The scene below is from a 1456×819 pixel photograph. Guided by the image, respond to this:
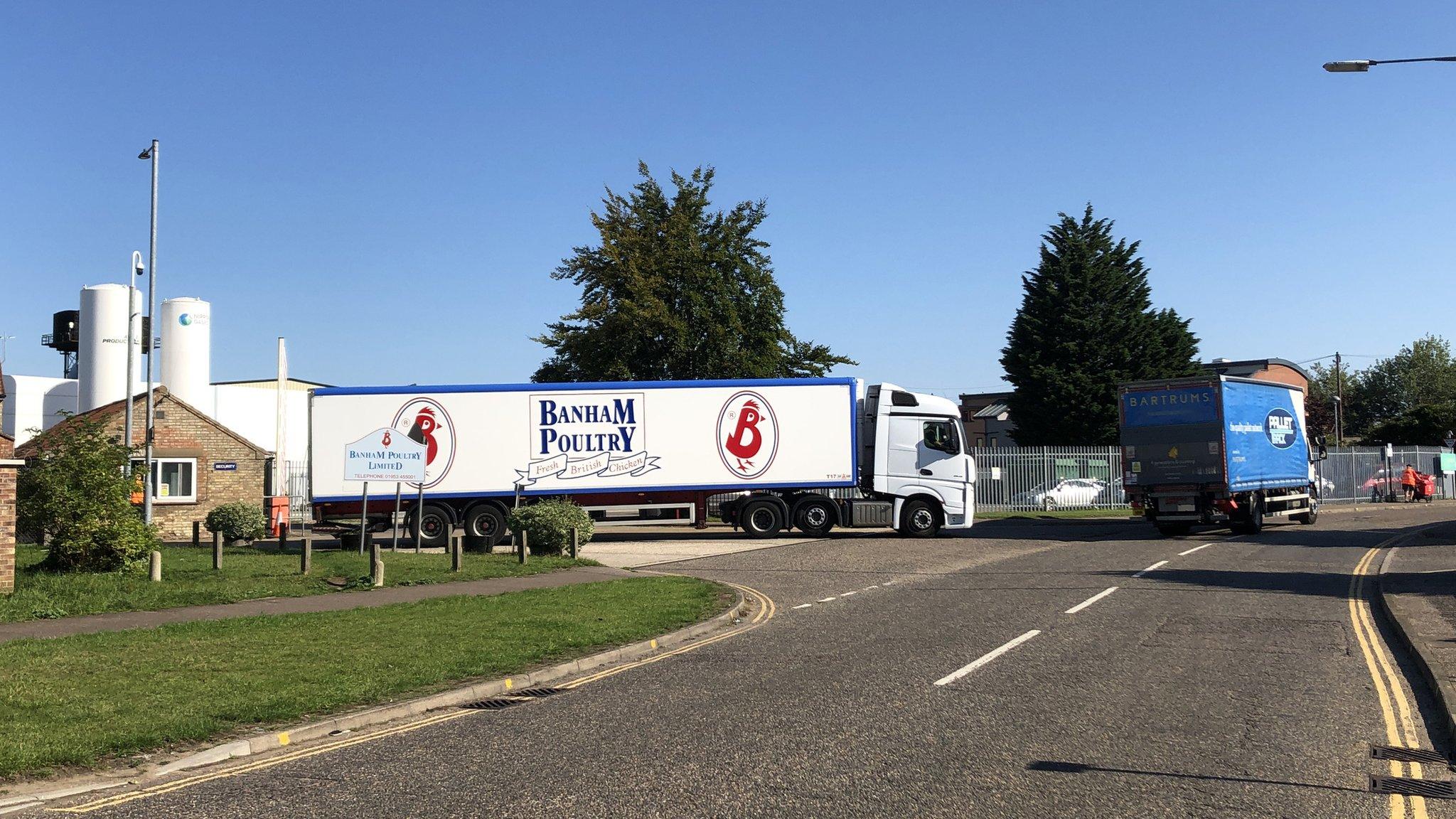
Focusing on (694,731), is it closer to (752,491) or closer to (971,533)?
(752,491)

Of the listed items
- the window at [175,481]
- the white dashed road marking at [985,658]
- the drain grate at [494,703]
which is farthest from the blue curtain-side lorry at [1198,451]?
the window at [175,481]

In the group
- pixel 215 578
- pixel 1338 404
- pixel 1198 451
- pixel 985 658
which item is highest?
pixel 1338 404

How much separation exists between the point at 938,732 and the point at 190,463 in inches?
1240

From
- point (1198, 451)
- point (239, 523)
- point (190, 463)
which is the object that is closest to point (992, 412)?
point (1198, 451)

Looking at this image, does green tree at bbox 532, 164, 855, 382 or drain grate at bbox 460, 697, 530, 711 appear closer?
drain grate at bbox 460, 697, 530, 711

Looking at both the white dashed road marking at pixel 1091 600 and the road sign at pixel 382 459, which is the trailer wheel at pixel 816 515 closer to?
the road sign at pixel 382 459

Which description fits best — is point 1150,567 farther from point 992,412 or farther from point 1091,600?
point 992,412

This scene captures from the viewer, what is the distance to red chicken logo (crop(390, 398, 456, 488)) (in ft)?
88.5

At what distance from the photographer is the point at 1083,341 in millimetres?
54844

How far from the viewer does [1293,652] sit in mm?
10844

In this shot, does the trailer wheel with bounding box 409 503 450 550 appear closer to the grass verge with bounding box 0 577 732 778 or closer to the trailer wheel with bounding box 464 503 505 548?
the trailer wheel with bounding box 464 503 505 548

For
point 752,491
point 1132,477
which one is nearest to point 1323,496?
point 1132,477

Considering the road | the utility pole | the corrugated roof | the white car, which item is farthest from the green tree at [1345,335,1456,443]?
the road

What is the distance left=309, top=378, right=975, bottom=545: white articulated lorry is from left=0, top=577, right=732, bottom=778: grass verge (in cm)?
1208
